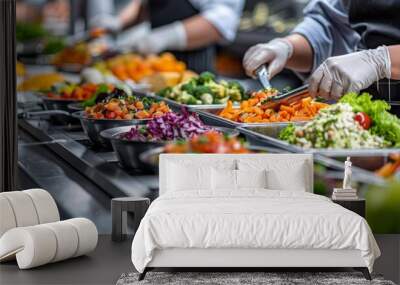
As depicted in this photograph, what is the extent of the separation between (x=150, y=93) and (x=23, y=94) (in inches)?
47.4

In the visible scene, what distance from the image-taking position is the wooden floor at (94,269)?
539cm

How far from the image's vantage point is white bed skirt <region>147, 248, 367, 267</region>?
534 cm

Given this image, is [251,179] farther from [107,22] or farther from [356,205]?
[107,22]

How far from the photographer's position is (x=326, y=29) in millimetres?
7242

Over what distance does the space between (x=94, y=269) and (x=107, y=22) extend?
2653 millimetres

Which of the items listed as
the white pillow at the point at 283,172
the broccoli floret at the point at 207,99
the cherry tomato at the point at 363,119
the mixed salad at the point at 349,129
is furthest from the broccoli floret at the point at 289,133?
the broccoli floret at the point at 207,99

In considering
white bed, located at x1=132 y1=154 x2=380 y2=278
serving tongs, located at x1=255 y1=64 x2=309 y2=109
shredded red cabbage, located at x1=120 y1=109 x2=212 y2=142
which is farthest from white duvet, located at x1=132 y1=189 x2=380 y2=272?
serving tongs, located at x1=255 y1=64 x2=309 y2=109

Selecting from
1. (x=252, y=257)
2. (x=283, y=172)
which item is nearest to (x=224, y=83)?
(x=283, y=172)

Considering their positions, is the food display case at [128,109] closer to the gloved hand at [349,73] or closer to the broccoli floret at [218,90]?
the broccoli floret at [218,90]

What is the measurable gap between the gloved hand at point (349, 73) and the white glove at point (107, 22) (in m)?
1.87

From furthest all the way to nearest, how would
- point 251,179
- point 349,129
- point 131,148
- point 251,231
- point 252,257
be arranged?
point 131,148, point 349,129, point 251,179, point 252,257, point 251,231

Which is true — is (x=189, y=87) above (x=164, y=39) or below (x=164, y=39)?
below

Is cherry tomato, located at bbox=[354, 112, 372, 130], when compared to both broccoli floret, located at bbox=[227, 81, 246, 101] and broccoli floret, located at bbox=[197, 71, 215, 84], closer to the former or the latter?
broccoli floret, located at bbox=[227, 81, 246, 101]

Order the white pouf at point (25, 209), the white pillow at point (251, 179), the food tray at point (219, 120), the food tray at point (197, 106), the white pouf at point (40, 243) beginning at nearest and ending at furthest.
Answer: the white pouf at point (40, 243) < the white pouf at point (25, 209) < the white pillow at point (251, 179) < the food tray at point (219, 120) < the food tray at point (197, 106)
